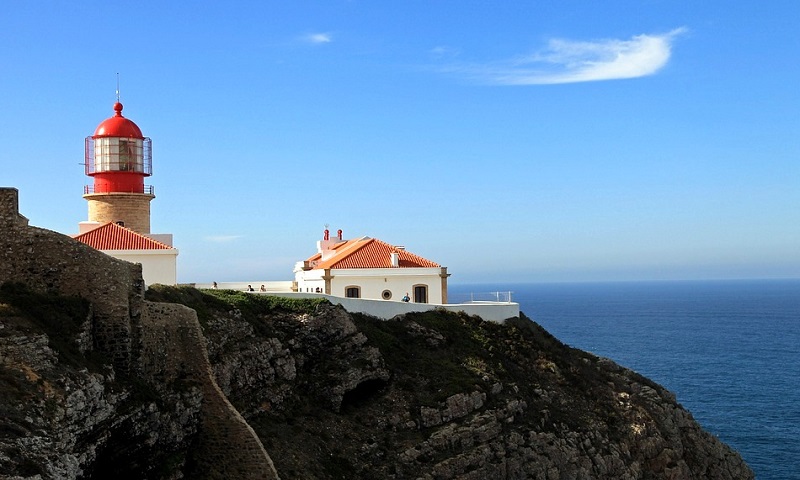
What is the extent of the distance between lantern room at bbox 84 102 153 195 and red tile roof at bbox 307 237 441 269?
1047 centimetres

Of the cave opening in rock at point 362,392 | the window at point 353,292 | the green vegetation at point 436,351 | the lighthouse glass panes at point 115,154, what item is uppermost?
the lighthouse glass panes at point 115,154

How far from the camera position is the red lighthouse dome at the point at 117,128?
45.6 metres

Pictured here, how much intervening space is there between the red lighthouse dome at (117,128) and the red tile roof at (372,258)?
11.5 m

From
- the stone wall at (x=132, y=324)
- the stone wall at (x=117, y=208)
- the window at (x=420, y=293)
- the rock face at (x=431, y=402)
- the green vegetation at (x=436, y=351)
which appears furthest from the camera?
the window at (x=420, y=293)

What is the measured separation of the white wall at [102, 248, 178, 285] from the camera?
39375 mm

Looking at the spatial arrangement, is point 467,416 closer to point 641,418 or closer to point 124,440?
point 641,418

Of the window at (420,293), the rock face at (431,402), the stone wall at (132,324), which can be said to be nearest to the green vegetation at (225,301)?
the rock face at (431,402)

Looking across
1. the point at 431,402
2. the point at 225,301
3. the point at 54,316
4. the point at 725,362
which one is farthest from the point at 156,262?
the point at 725,362

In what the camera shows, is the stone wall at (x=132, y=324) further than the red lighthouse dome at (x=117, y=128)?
No

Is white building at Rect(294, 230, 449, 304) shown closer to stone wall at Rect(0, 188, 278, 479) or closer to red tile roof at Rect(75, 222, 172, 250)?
red tile roof at Rect(75, 222, 172, 250)

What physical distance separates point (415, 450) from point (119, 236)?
16.7 meters

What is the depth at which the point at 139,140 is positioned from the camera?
152 ft

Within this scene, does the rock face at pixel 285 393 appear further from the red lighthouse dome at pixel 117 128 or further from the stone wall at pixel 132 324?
the red lighthouse dome at pixel 117 128

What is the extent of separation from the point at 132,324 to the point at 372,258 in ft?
79.6
